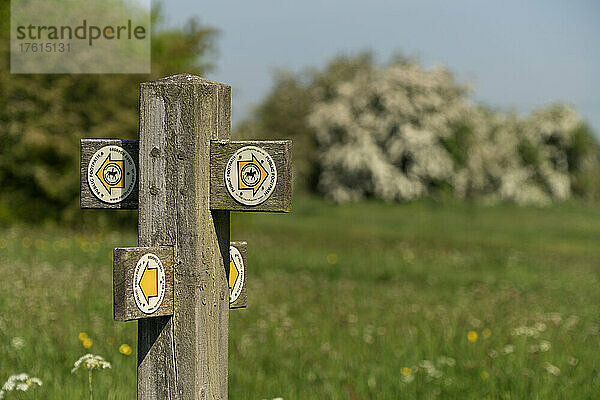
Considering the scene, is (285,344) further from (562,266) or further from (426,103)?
(426,103)

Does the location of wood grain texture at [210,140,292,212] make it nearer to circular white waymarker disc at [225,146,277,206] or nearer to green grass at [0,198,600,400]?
circular white waymarker disc at [225,146,277,206]

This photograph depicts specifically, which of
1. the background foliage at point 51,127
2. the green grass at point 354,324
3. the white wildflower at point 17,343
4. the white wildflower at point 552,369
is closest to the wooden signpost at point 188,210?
the green grass at point 354,324

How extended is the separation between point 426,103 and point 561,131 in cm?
1392

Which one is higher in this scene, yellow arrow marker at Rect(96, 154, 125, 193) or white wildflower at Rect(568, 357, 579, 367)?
yellow arrow marker at Rect(96, 154, 125, 193)

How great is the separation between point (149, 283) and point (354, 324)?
518 cm

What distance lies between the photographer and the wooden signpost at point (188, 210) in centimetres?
289

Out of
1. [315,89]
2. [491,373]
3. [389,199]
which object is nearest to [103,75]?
[491,373]

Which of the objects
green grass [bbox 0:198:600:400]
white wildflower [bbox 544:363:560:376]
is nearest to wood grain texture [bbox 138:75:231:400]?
green grass [bbox 0:198:600:400]

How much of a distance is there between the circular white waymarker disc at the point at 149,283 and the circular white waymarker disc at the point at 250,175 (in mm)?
403

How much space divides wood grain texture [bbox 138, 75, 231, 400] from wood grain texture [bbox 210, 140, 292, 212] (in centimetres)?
3

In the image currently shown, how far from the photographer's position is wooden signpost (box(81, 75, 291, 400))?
289 centimetres

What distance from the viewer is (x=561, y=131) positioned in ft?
162

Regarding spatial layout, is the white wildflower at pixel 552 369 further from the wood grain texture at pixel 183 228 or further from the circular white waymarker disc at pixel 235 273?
the wood grain texture at pixel 183 228

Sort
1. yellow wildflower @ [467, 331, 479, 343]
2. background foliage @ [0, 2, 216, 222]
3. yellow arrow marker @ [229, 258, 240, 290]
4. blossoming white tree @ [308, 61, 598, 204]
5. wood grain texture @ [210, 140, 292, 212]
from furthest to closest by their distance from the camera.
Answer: blossoming white tree @ [308, 61, 598, 204] < background foliage @ [0, 2, 216, 222] < yellow wildflower @ [467, 331, 479, 343] < yellow arrow marker @ [229, 258, 240, 290] < wood grain texture @ [210, 140, 292, 212]
